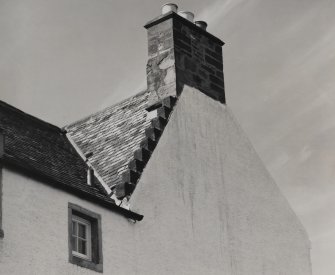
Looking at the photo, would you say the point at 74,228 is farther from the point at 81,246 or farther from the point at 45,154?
the point at 45,154

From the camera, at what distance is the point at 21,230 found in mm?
20203

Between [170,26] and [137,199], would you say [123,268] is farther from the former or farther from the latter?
[170,26]

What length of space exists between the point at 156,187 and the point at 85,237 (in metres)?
2.36

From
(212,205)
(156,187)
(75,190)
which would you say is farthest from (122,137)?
(75,190)

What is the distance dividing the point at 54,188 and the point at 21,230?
1.50 meters

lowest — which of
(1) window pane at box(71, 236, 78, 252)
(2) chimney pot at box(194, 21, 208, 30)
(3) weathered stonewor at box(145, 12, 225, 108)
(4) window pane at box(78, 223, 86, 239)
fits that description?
(1) window pane at box(71, 236, 78, 252)

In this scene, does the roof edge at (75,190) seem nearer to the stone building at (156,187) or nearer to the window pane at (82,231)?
the stone building at (156,187)

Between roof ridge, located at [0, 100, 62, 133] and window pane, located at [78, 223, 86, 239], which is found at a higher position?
roof ridge, located at [0, 100, 62, 133]

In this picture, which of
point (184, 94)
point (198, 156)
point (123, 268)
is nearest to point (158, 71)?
point (184, 94)

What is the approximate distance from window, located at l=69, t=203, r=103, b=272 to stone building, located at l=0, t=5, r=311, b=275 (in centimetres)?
2

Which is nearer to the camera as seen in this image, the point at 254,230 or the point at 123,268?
the point at 123,268

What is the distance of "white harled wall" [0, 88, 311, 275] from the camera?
20.5m

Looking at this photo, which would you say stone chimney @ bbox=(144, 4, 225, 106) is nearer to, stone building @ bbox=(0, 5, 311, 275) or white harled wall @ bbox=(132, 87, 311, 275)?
stone building @ bbox=(0, 5, 311, 275)

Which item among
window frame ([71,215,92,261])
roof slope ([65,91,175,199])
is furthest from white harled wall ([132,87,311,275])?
window frame ([71,215,92,261])
